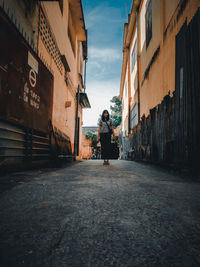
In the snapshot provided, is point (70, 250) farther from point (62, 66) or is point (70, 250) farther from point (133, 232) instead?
point (62, 66)

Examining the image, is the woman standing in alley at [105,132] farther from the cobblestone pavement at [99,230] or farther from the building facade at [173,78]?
the cobblestone pavement at [99,230]

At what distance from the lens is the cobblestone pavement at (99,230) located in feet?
2.09

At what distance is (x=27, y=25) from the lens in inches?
136

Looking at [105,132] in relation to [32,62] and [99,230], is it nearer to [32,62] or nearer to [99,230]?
[32,62]

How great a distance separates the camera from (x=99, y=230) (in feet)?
2.81

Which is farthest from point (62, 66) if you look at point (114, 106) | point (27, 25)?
point (114, 106)

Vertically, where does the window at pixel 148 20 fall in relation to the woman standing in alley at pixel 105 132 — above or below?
above

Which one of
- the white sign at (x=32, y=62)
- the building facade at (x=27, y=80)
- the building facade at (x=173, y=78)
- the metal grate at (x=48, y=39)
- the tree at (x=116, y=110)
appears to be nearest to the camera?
the building facade at (x=27, y=80)

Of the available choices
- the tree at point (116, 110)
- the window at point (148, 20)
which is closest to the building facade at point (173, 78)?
the window at point (148, 20)

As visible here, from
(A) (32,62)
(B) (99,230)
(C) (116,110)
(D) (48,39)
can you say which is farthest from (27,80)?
(C) (116,110)

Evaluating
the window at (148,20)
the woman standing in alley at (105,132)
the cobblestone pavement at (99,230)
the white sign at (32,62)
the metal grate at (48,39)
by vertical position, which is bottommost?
the cobblestone pavement at (99,230)

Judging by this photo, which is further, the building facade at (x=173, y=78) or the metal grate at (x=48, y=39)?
the metal grate at (x=48, y=39)

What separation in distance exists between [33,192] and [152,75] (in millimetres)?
6323

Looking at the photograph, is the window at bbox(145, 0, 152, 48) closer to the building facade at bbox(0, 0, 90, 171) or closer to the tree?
the building facade at bbox(0, 0, 90, 171)
